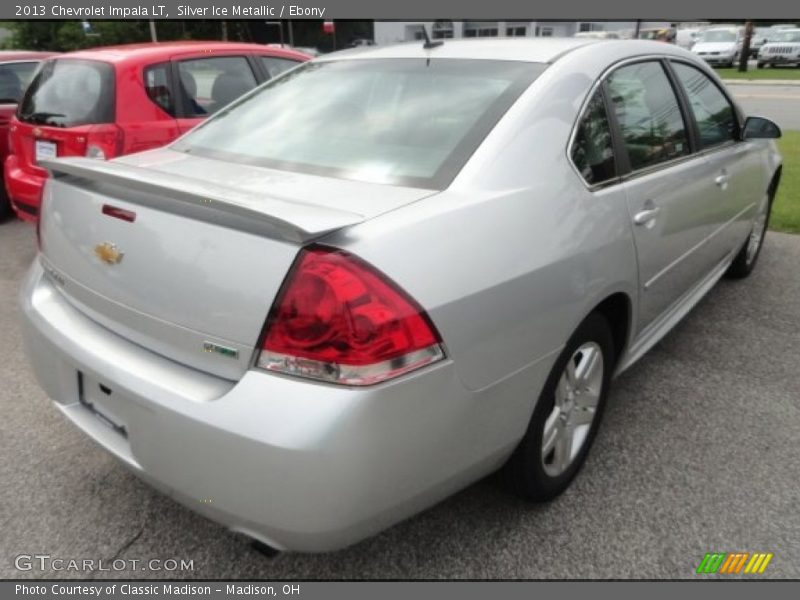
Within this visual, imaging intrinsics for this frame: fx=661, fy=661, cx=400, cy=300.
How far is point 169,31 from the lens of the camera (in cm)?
3647

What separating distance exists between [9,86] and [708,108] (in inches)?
247

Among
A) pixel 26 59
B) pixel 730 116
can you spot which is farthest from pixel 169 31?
pixel 730 116

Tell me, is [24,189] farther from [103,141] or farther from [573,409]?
[573,409]

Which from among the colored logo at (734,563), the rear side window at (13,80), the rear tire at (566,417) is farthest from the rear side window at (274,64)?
the colored logo at (734,563)

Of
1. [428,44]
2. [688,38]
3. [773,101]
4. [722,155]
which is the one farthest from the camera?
[688,38]

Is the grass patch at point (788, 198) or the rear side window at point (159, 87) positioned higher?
the rear side window at point (159, 87)

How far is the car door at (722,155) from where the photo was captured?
10.3ft

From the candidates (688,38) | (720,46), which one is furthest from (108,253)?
(688,38)

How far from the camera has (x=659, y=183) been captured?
2.59 m

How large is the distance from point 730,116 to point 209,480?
332cm

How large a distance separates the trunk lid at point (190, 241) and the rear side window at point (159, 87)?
281 cm

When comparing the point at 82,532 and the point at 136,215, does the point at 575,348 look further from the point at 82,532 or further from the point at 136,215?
the point at 82,532

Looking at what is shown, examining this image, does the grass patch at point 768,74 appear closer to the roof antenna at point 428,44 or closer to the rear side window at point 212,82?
the rear side window at point 212,82

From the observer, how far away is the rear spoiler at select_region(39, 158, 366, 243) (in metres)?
1.57
